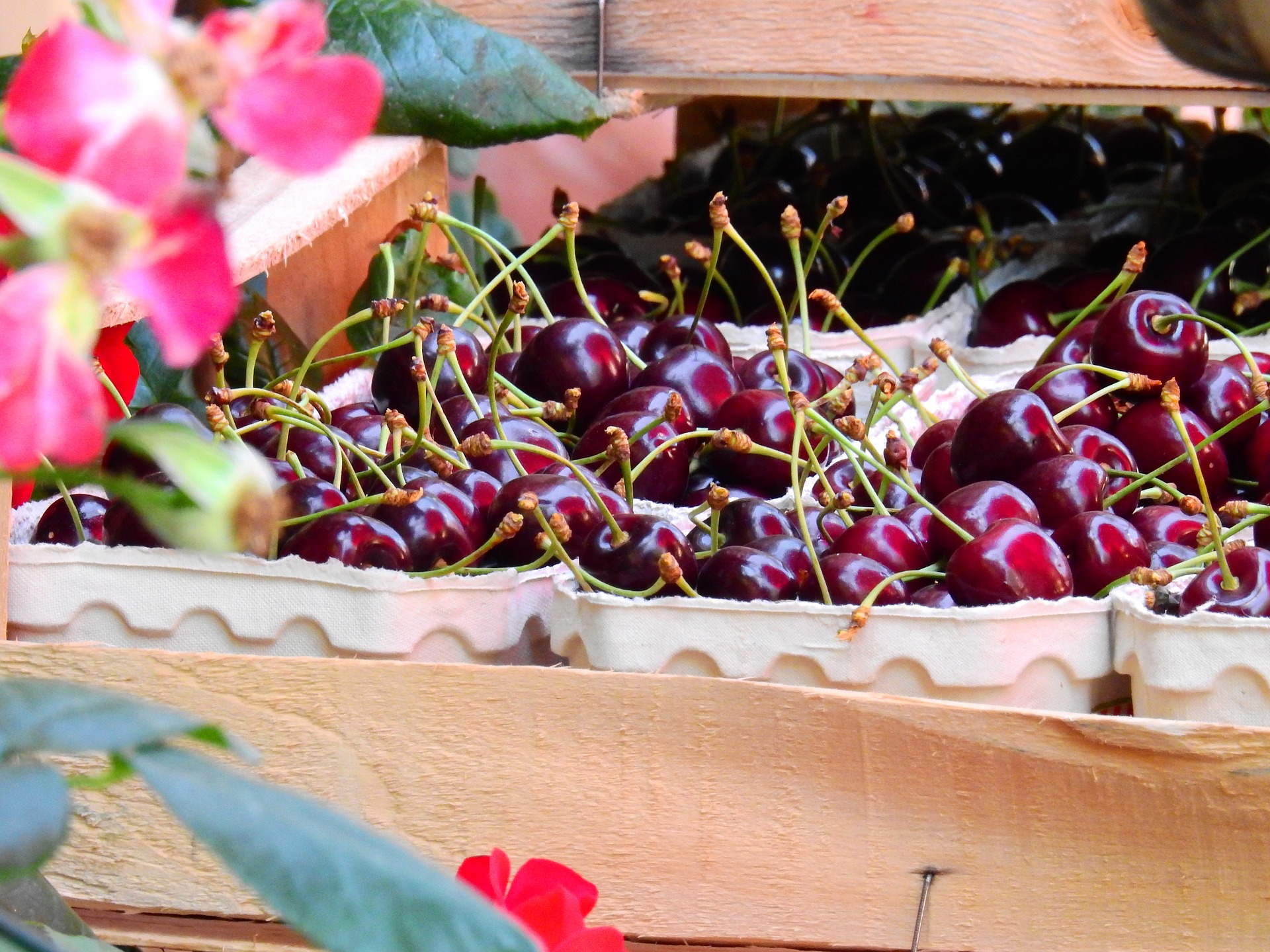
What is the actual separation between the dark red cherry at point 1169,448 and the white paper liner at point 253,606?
429mm

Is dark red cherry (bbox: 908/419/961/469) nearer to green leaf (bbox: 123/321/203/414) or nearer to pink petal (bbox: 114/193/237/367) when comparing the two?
green leaf (bbox: 123/321/203/414)

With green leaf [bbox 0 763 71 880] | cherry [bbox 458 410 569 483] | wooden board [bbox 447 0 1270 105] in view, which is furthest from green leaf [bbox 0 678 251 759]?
wooden board [bbox 447 0 1270 105]

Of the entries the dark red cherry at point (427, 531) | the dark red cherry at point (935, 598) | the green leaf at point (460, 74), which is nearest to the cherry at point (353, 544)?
the dark red cherry at point (427, 531)

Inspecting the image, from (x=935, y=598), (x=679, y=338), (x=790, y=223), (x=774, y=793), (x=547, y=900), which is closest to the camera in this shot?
(x=547, y=900)

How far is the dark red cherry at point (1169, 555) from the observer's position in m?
0.78

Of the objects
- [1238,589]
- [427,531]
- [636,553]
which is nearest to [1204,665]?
[1238,589]

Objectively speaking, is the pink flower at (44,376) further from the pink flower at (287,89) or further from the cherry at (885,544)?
the cherry at (885,544)

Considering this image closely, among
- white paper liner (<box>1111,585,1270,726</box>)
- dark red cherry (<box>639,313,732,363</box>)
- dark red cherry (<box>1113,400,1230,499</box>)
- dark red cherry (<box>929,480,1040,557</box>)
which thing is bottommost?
white paper liner (<box>1111,585,1270,726</box>)

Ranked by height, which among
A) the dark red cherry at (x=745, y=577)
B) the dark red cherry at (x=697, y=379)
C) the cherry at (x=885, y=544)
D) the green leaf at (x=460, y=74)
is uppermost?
the green leaf at (x=460, y=74)

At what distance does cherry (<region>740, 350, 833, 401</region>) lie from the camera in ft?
3.27

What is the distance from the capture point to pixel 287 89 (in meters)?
0.15

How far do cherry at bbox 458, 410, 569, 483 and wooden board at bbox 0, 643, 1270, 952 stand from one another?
26cm

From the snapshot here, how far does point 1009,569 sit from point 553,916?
45cm

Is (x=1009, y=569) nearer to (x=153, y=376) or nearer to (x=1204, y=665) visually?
(x=1204, y=665)
